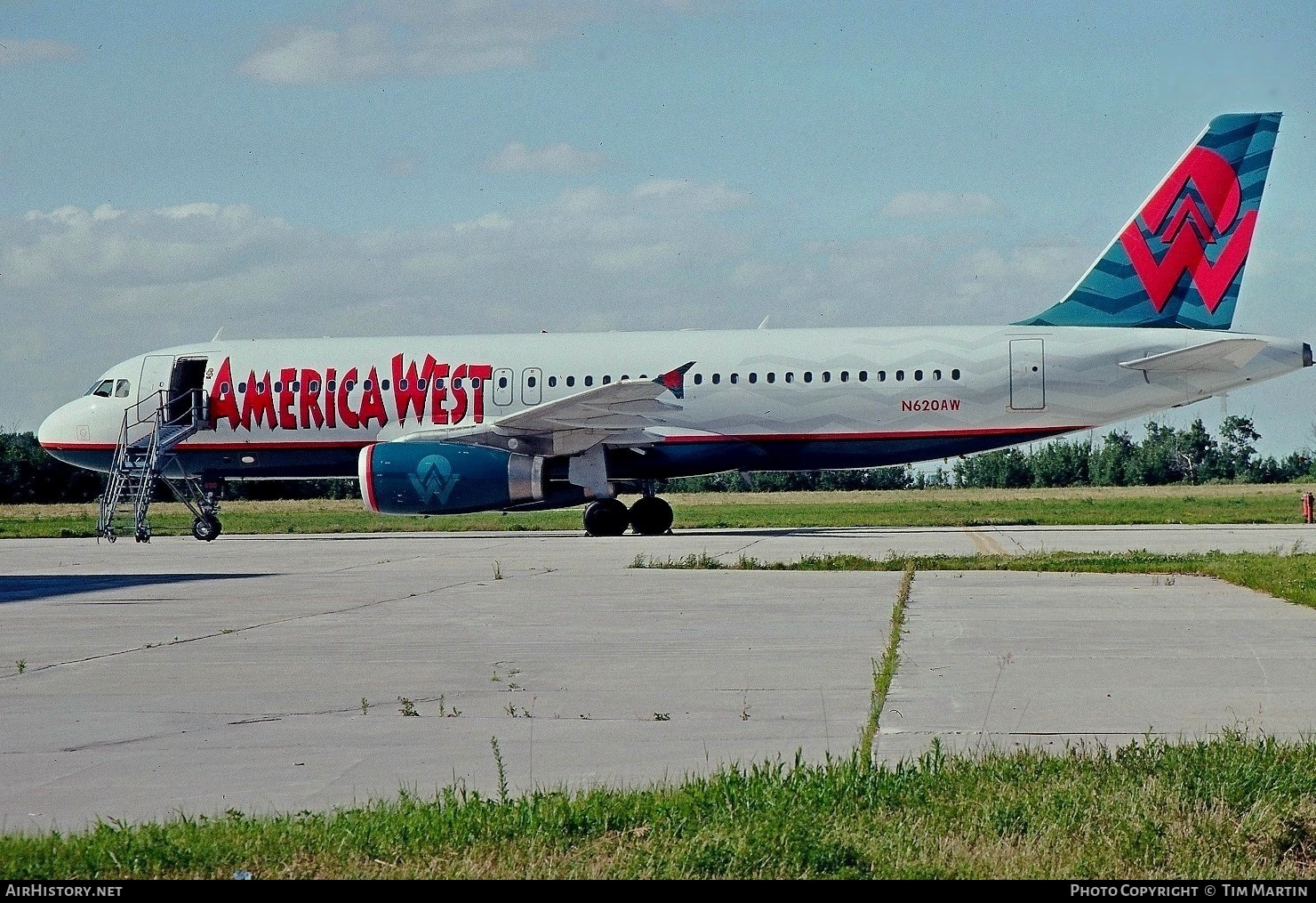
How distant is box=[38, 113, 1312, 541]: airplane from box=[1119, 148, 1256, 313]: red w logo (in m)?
0.03

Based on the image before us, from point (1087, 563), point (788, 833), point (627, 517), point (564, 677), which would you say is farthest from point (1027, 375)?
point (788, 833)

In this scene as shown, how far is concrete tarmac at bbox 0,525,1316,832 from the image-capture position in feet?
20.4

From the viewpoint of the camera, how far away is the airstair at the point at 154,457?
93.9 feet

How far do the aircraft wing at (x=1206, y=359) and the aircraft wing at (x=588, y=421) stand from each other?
8101 millimetres

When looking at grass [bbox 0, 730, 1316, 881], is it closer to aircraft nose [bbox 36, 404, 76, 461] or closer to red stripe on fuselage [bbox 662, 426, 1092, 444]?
red stripe on fuselage [bbox 662, 426, 1092, 444]

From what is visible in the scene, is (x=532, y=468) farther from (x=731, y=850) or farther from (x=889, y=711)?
(x=731, y=850)

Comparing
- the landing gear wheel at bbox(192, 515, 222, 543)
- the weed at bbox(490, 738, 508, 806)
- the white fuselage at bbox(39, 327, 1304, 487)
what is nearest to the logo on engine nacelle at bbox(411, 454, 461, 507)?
the white fuselage at bbox(39, 327, 1304, 487)

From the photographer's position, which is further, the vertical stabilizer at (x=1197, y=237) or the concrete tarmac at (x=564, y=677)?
the vertical stabilizer at (x=1197, y=237)

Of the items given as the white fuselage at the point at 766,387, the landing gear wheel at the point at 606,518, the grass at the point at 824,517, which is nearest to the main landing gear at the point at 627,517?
the landing gear wheel at the point at 606,518

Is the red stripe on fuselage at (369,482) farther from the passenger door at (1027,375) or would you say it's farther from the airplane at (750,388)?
the passenger door at (1027,375)

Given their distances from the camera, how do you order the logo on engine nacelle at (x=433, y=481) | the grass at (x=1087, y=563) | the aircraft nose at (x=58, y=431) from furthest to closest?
the aircraft nose at (x=58, y=431), the logo on engine nacelle at (x=433, y=481), the grass at (x=1087, y=563)

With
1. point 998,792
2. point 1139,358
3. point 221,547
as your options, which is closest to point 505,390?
point 221,547

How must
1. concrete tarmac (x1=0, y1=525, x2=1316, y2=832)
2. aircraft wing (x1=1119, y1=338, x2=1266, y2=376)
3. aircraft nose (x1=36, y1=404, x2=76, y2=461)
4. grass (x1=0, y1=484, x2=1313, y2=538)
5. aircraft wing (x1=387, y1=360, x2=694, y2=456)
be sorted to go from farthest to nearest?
grass (x1=0, y1=484, x2=1313, y2=538)
aircraft nose (x1=36, y1=404, x2=76, y2=461)
aircraft wing (x1=1119, y1=338, x2=1266, y2=376)
aircraft wing (x1=387, y1=360, x2=694, y2=456)
concrete tarmac (x1=0, y1=525, x2=1316, y2=832)

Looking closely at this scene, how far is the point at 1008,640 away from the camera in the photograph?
1015cm
